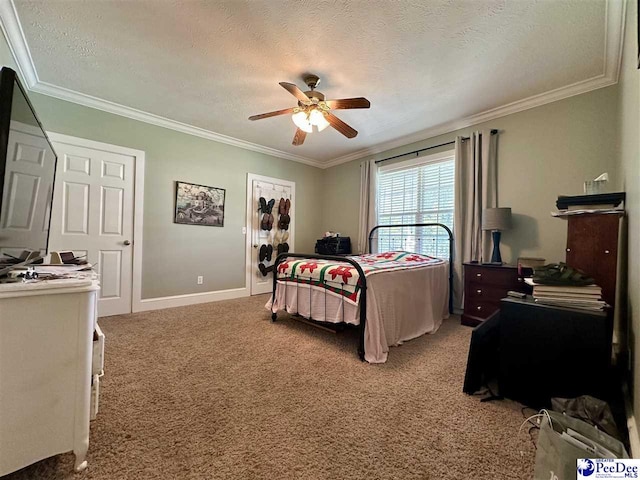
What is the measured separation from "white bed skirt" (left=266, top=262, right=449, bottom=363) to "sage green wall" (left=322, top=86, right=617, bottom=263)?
3.47 ft

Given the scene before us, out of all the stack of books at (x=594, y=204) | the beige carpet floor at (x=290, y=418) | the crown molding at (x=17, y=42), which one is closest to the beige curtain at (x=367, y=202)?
the beige carpet floor at (x=290, y=418)

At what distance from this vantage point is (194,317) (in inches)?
124

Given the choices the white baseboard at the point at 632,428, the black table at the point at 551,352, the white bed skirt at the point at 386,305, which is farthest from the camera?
the white bed skirt at the point at 386,305

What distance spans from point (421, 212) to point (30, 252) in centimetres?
400

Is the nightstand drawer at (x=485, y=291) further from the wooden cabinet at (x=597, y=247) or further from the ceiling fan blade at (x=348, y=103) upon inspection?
the ceiling fan blade at (x=348, y=103)

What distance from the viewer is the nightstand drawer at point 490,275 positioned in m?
2.68

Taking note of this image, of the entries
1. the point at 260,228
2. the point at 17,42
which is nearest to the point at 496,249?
the point at 260,228

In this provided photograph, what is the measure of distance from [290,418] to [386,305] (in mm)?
1200

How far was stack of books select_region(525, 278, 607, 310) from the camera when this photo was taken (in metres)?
1.38

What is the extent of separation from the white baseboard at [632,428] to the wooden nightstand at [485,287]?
53.6 inches

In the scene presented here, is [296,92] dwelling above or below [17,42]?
below

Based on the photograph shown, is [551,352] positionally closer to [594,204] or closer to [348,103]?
[594,204]

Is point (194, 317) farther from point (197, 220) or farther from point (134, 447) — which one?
point (134, 447)

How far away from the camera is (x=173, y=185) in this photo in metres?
3.67
